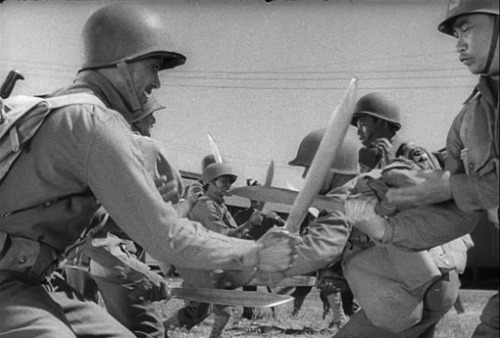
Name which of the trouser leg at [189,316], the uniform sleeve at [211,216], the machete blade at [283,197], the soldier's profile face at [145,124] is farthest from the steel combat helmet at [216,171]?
the machete blade at [283,197]

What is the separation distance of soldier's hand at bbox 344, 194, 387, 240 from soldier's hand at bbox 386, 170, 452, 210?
0.20 m

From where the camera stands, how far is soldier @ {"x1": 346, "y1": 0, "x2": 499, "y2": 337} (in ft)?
14.5

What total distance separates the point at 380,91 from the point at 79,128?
4095 mm

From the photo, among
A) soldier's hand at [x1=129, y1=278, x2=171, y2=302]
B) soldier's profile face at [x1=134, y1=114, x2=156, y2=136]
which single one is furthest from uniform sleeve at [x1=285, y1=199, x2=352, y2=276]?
soldier's profile face at [x1=134, y1=114, x2=156, y2=136]

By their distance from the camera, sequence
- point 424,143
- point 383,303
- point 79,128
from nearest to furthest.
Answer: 1. point 79,128
2. point 383,303
3. point 424,143

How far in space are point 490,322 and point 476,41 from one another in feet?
3.68

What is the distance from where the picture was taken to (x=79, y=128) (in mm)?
4359

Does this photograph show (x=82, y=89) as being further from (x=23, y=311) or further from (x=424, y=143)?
(x=424, y=143)

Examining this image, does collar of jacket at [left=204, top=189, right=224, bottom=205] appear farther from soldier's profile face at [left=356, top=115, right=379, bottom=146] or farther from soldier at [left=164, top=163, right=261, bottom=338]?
soldier's profile face at [left=356, top=115, right=379, bottom=146]

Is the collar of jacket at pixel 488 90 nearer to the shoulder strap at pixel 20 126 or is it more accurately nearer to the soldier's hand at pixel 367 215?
the soldier's hand at pixel 367 215

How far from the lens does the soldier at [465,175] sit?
14.5ft

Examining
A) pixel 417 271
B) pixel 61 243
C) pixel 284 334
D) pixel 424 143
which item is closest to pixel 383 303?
pixel 417 271

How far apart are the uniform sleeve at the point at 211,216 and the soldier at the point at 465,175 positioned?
5.80m

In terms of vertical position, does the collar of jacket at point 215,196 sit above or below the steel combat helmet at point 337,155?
below
